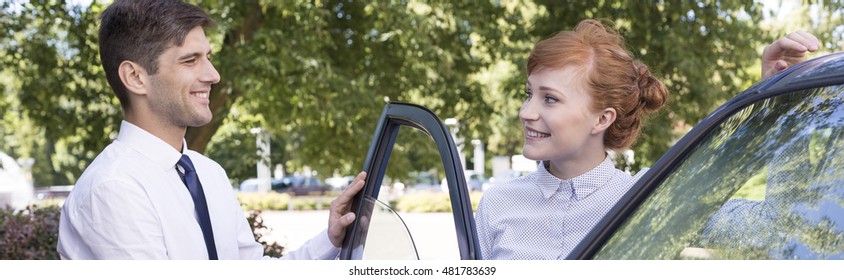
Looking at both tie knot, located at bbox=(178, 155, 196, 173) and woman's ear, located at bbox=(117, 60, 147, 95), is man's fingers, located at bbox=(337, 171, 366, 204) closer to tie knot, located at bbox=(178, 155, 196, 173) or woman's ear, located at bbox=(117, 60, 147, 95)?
tie knot, located at bbox=(178, 155, 196, 173)

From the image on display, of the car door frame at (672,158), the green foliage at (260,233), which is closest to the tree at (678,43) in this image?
the green foliage at (260,233)

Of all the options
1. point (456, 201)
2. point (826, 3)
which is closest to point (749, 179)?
point (456, 201)

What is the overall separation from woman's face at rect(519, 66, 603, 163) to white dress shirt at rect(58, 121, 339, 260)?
0.86 meters

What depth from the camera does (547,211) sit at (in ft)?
8.13

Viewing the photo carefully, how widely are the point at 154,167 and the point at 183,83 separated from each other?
0.77 feet

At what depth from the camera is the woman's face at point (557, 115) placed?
7.73ft

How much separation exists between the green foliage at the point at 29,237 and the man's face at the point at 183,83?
5.02 meters

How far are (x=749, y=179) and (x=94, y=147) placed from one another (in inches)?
409

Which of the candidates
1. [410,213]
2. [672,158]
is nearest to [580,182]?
[672,158]

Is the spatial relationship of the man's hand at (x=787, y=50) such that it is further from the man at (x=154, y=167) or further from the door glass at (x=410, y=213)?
the man at (x=154, y=167)

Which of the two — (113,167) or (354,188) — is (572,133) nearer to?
(354,188)

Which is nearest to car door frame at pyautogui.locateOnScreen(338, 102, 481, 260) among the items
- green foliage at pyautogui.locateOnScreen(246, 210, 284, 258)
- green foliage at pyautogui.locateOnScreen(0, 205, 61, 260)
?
green foliage at pyautogui.locateOnScreen(0, 205, 61, 260)

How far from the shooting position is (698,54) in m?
10.1
